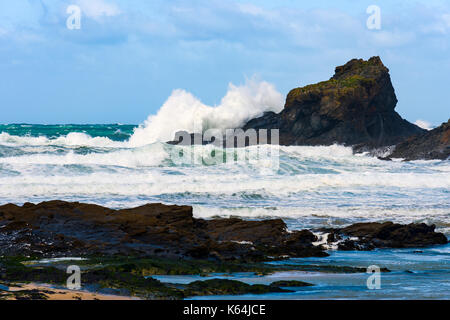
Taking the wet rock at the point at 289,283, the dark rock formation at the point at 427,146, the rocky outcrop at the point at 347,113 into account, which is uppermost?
the rocky outcrop at the point at 347,113

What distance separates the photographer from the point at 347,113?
152ft

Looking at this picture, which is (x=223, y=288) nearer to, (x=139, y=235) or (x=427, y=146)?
(x=139, y=235)

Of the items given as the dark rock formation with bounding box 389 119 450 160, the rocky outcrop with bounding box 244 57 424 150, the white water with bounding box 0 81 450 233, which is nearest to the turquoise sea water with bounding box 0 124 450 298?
the white water with bounding box 0 81 450 233

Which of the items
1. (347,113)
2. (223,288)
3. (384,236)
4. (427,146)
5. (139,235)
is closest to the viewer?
(223,288)

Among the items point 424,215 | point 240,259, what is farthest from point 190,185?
point 240,259

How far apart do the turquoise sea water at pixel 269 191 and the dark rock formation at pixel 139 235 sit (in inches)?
36.9

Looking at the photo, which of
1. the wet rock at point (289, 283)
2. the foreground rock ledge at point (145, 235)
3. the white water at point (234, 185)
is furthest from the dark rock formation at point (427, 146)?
the wet rock at point (289, 283)

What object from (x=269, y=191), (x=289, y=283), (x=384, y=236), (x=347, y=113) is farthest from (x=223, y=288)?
(x=347, y=113)

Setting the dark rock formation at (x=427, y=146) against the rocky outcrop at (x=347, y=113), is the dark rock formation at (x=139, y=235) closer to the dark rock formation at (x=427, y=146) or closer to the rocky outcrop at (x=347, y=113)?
the dark rock formation at (x=427, y=146)

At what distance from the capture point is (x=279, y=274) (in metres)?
8.80

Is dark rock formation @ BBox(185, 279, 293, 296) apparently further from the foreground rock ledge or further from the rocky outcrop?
the rocky outcrop

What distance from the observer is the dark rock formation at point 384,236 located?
1180 centimetres

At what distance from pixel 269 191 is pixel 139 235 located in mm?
10790
